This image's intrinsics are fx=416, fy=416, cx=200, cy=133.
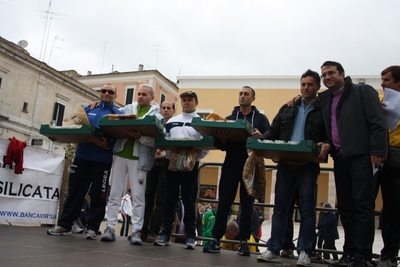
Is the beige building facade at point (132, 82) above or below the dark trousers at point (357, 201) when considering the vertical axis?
above

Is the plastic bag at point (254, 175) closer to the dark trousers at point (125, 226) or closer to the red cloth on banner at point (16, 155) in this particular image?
the red cloth on banner at point (16, 155)

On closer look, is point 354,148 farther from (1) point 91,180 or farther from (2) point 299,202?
(1) point 91,180

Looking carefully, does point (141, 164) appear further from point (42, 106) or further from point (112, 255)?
point (42, 106)

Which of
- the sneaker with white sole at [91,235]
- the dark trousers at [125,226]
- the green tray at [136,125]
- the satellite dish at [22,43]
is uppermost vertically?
the satellite dish at [22,43]

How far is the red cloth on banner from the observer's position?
594 centimetres

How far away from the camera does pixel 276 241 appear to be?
3861mm

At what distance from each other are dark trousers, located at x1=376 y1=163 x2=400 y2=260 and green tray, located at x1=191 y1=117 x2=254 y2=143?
133 cm

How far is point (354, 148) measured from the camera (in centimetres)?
355

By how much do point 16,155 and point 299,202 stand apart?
4.15 meters

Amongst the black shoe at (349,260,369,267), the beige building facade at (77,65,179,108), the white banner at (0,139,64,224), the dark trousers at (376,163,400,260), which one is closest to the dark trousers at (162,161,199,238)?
the black shoe at (349,260,369,267)

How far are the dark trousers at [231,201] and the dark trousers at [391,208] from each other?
1.30 metres

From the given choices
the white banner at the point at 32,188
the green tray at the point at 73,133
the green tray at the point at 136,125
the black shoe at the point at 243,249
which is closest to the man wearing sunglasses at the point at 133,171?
the green tray at the point at 136,125

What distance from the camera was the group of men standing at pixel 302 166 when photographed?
3.53 m

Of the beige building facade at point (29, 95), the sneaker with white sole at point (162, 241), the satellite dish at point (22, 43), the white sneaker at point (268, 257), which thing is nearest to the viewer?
the white sneaker at point (268, 257)
